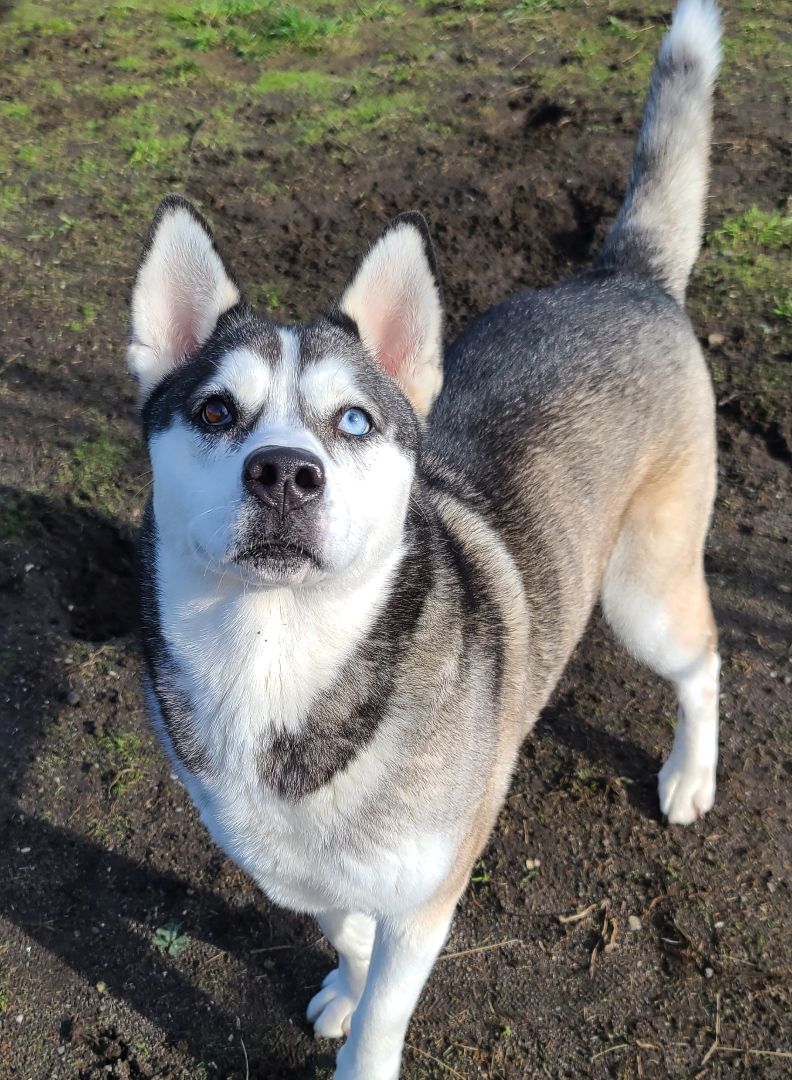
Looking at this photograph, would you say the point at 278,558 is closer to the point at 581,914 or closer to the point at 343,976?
the point at 343,976

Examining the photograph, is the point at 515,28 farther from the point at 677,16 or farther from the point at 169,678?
the point at 169,678

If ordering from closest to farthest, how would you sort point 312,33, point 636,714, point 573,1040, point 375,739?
1. point 375,739
2. point 573,1040
3. point 636,714
4. point 312,33

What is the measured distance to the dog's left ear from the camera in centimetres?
246

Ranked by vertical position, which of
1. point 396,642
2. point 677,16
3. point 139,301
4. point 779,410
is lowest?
point 779,410

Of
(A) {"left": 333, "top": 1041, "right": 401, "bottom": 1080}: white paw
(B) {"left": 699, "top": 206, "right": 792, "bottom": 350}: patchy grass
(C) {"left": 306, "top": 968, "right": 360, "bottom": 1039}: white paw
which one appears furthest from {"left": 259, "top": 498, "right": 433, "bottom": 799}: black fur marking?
(B) {"left": 699, "top": 206, "right": 792, "bottom": 350}: patchy grass

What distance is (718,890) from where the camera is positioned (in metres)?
3.36

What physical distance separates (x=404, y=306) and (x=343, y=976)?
2.15 m

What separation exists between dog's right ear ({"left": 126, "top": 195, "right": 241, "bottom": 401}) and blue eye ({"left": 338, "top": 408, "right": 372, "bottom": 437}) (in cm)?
59

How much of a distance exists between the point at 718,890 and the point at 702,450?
5.45ft

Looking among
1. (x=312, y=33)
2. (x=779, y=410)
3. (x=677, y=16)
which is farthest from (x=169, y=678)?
(x=312, y=33)

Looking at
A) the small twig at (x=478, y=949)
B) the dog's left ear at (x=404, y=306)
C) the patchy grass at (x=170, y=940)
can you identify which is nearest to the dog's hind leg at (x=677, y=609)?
the small twig at (x=478, y=949)

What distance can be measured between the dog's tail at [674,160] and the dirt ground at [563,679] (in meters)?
1.60

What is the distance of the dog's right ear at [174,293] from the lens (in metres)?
2.44

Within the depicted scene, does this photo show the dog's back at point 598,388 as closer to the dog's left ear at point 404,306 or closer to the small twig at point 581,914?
the dog's left ear at point 404,306
